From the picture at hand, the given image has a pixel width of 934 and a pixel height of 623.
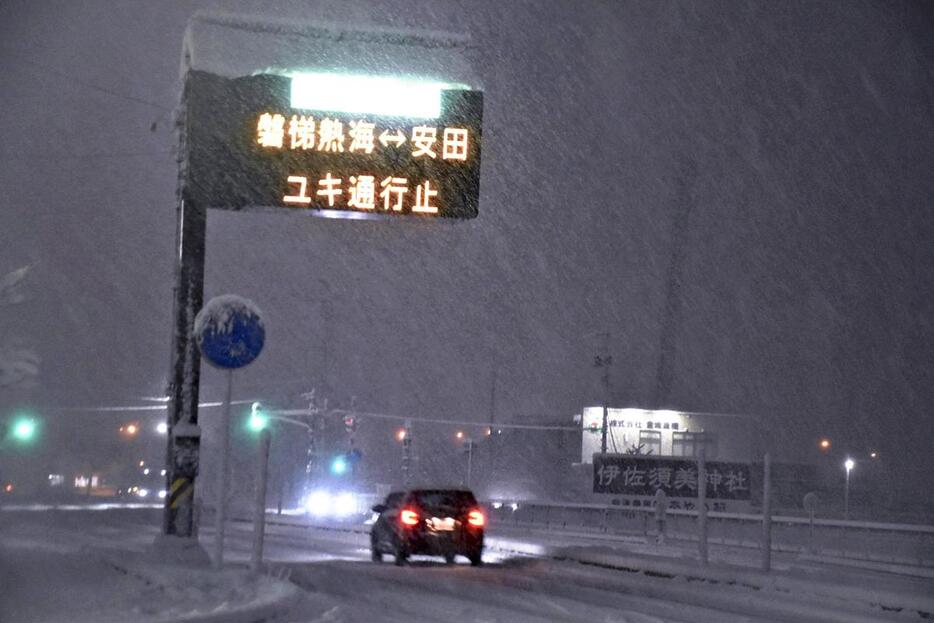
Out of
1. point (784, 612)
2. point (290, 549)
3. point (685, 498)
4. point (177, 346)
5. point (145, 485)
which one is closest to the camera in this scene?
point (784, 612)

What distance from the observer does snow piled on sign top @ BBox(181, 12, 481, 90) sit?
1703 centimetres

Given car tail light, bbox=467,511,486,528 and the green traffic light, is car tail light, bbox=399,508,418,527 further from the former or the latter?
the green traffic light

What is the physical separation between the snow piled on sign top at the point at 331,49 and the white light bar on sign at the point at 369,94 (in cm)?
15

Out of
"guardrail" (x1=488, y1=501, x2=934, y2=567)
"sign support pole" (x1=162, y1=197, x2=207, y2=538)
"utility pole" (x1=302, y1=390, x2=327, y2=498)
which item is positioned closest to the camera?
"sign support pole" (x1=162, y1=197, x2=207, y2=538)

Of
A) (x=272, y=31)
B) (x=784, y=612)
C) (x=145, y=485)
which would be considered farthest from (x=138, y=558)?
(x=145, y=485)

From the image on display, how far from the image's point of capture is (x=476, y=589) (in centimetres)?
1708

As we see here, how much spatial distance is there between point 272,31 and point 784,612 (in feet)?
34.5

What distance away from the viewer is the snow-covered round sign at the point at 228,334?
14289 millimetres

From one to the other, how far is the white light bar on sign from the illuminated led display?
1cm

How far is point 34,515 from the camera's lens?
4134 cm

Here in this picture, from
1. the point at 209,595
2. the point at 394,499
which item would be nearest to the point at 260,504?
the point at 209,595

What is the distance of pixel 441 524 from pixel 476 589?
18.7ft

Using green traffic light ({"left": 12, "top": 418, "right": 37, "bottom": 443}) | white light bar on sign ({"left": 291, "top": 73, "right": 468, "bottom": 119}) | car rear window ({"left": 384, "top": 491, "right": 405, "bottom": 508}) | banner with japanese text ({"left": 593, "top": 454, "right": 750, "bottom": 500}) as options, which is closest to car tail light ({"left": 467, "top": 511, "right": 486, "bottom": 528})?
car rear window ({"left": 384, "top": 491, "right": 405, "bottom": 508})

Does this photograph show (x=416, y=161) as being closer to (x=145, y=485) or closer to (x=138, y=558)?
(x=138, y=558)
